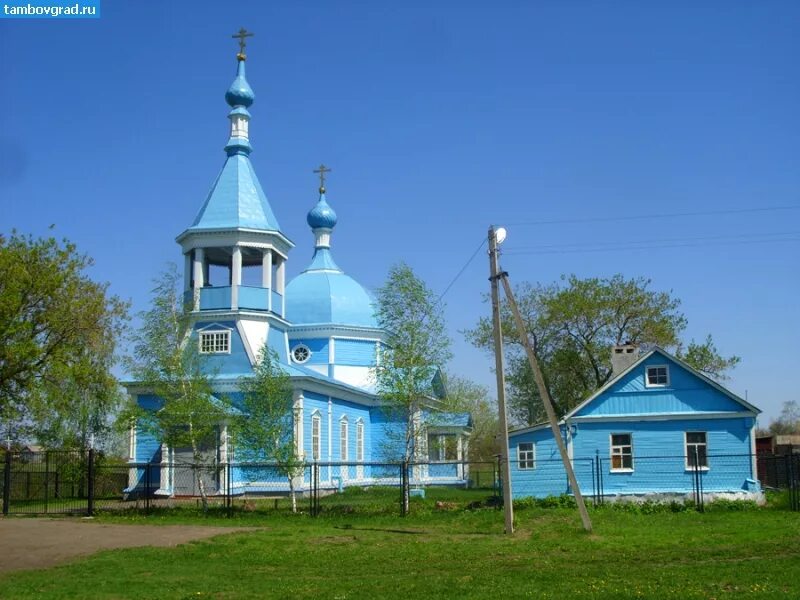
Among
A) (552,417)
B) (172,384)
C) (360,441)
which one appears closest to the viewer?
(552,417)

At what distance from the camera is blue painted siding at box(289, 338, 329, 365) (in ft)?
127

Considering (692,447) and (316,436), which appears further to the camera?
(316,436)

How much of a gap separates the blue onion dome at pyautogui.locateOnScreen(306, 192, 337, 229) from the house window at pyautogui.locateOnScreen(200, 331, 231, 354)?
12.9 m

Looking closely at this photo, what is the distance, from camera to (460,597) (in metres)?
10.9

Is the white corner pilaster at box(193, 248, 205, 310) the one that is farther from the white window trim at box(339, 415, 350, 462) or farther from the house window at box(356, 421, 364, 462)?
the house window at box(356, 421, 364, 462)

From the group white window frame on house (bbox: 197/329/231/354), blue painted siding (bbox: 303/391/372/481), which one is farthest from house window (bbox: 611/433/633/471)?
white window frame on house (bbox: 197/329/231/354)

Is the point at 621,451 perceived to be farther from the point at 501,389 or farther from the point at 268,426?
the point at 501,389

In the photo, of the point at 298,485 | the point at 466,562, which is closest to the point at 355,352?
the point at 298,485

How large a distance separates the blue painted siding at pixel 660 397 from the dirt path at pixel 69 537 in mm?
12883

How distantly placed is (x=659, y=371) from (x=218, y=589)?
1940 cm

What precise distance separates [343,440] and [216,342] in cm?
695

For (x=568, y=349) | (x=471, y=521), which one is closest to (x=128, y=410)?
(x=471, y=521)

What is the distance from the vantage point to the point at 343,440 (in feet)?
116

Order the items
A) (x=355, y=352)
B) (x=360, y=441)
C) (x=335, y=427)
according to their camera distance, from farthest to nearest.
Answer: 1. (x=355, y=352)
2. (x=360, y=441)
3. (x=335, y=427)
